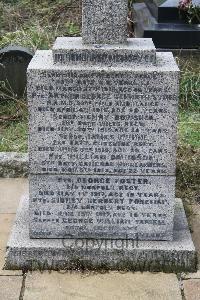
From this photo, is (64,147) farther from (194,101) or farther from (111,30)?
(194,101)

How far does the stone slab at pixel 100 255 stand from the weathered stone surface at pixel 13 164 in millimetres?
1455

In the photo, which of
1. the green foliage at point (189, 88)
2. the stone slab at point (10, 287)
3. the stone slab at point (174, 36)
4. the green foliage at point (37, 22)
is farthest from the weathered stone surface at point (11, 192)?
the stone slab at point (174, 36)

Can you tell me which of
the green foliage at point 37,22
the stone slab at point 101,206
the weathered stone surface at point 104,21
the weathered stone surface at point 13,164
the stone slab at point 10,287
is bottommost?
the green foliage at point 37,22

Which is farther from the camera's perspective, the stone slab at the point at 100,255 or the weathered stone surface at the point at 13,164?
the weathered stone surface at the point at 13,164

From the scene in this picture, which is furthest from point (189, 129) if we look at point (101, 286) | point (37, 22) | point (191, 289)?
point (37, 22)

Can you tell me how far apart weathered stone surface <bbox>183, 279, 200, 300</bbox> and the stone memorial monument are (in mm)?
131

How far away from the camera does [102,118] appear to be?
13.4 ft

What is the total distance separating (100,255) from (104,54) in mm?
1321

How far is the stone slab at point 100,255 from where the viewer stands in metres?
4.31

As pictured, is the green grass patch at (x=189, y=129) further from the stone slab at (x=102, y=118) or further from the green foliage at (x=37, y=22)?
the green foliage at (x=37, y=22)

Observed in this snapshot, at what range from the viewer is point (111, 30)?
4.06 meters

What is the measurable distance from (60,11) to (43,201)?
6.40 metres

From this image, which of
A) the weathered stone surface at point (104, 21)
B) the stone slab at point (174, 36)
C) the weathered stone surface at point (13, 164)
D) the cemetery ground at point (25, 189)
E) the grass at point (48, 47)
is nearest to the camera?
the weathered stone surface at point (104, 21)

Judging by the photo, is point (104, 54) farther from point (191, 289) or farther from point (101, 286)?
point (191, 289)
